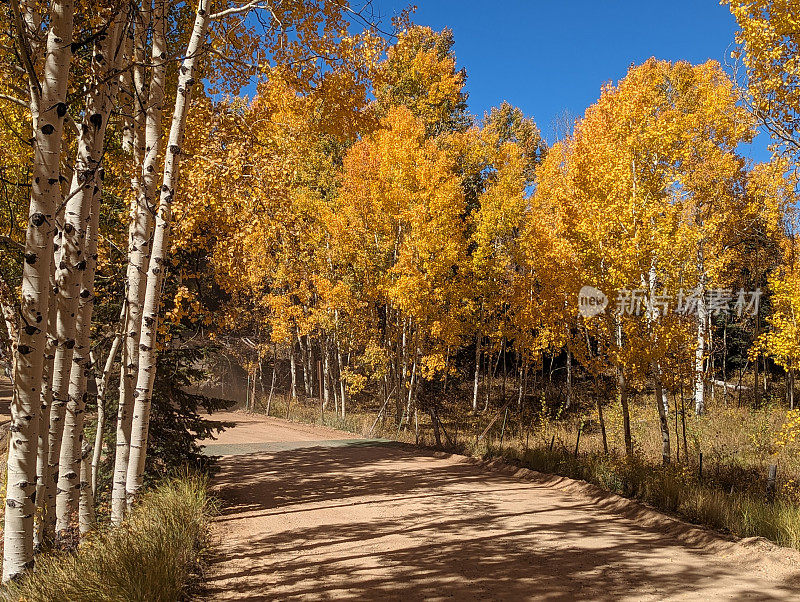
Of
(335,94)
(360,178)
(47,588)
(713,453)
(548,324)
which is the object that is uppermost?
(360,178)

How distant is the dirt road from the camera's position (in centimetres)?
534

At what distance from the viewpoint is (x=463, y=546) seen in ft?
21.9

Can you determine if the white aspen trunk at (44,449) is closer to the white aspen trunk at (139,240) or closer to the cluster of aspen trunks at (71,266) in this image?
the cluster of aspen trunks at (71,266)

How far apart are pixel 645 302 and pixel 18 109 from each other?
11.1 metres

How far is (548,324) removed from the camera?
1476 cm

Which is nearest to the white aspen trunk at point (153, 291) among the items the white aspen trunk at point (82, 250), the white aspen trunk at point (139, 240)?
the white aspen trunk at point (139, 240)

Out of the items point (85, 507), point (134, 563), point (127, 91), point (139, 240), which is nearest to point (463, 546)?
point (134, 563)

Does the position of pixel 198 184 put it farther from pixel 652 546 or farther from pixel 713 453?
pixel 713 453

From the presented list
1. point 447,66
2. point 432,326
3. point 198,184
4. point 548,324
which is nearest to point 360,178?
point 432,326

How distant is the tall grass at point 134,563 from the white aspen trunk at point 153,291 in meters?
0.57

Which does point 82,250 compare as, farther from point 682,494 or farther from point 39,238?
point 682,494

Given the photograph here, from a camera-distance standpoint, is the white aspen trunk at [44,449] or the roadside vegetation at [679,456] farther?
the roadside vegetation at [679,456]

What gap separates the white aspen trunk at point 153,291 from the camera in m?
5.99

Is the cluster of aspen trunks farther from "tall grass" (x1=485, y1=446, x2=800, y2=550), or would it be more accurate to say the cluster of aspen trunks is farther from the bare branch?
"tall grass" (x1=485, y1=446, x2=800, y2=550)
